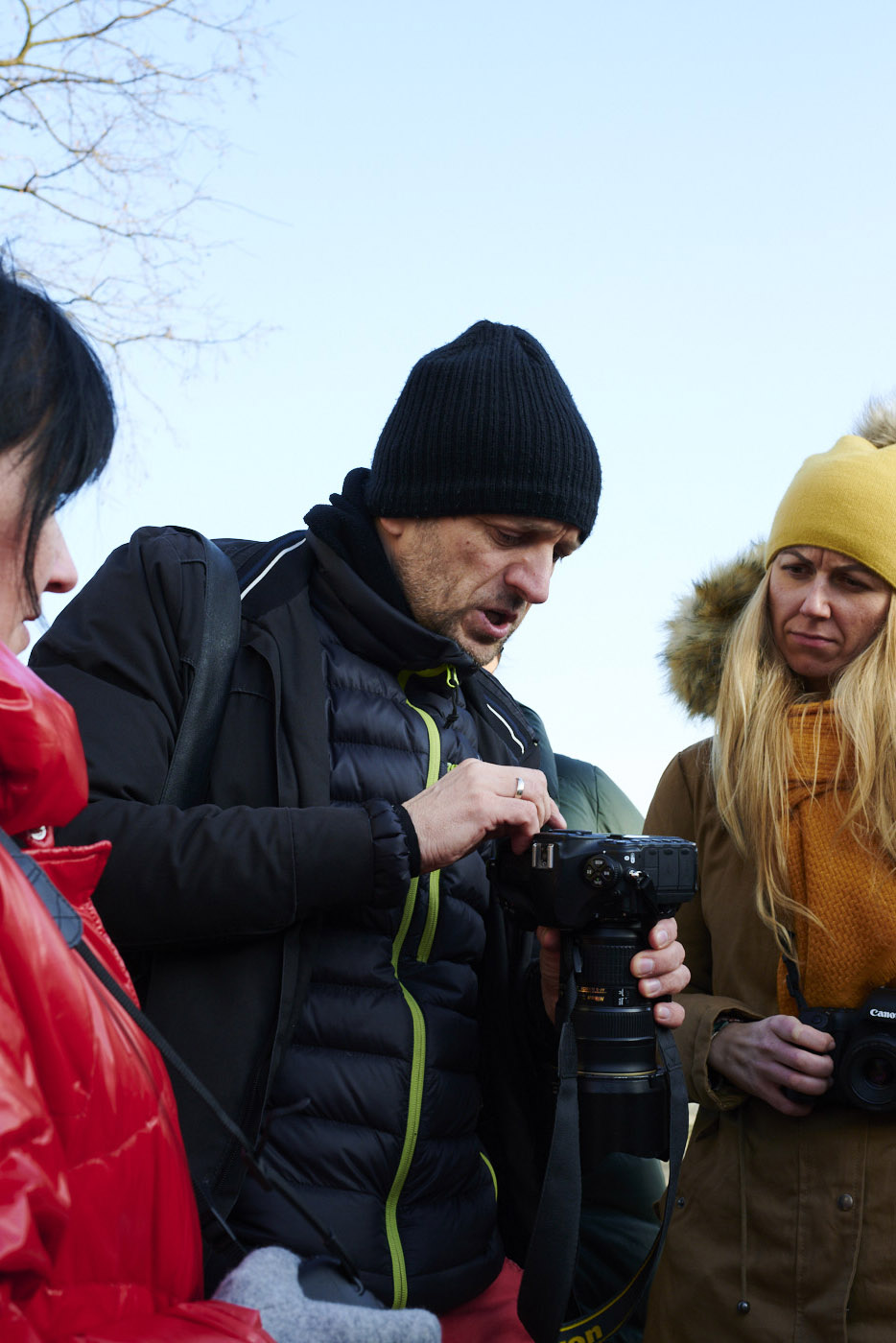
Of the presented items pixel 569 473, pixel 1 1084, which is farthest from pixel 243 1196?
pixel 569 473

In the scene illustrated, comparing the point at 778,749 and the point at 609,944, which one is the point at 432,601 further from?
the point at 778,749

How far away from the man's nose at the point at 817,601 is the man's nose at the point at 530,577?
618 millimetres

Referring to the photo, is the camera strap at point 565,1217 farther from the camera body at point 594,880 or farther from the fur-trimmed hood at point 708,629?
the fur-trimmed hood at point 708,629

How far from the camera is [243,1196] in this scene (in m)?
1.66

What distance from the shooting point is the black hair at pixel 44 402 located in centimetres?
117

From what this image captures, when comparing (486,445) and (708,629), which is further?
(708,629)

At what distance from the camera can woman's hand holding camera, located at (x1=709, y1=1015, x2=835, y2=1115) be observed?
2.14 metres

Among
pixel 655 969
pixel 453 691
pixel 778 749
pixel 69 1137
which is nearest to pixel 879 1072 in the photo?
pixel 655 969

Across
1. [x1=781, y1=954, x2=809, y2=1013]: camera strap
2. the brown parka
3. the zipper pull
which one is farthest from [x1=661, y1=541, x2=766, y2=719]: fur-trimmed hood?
the zipper pull

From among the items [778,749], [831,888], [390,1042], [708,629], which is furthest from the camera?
[708,629]

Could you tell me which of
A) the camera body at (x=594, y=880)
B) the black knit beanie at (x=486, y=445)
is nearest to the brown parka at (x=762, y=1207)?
the camera body at (x=594, y=880)

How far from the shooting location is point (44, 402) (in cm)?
120

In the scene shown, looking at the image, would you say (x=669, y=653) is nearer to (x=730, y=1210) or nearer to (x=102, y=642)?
(x=730, y=1210)

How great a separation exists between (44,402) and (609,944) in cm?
119
